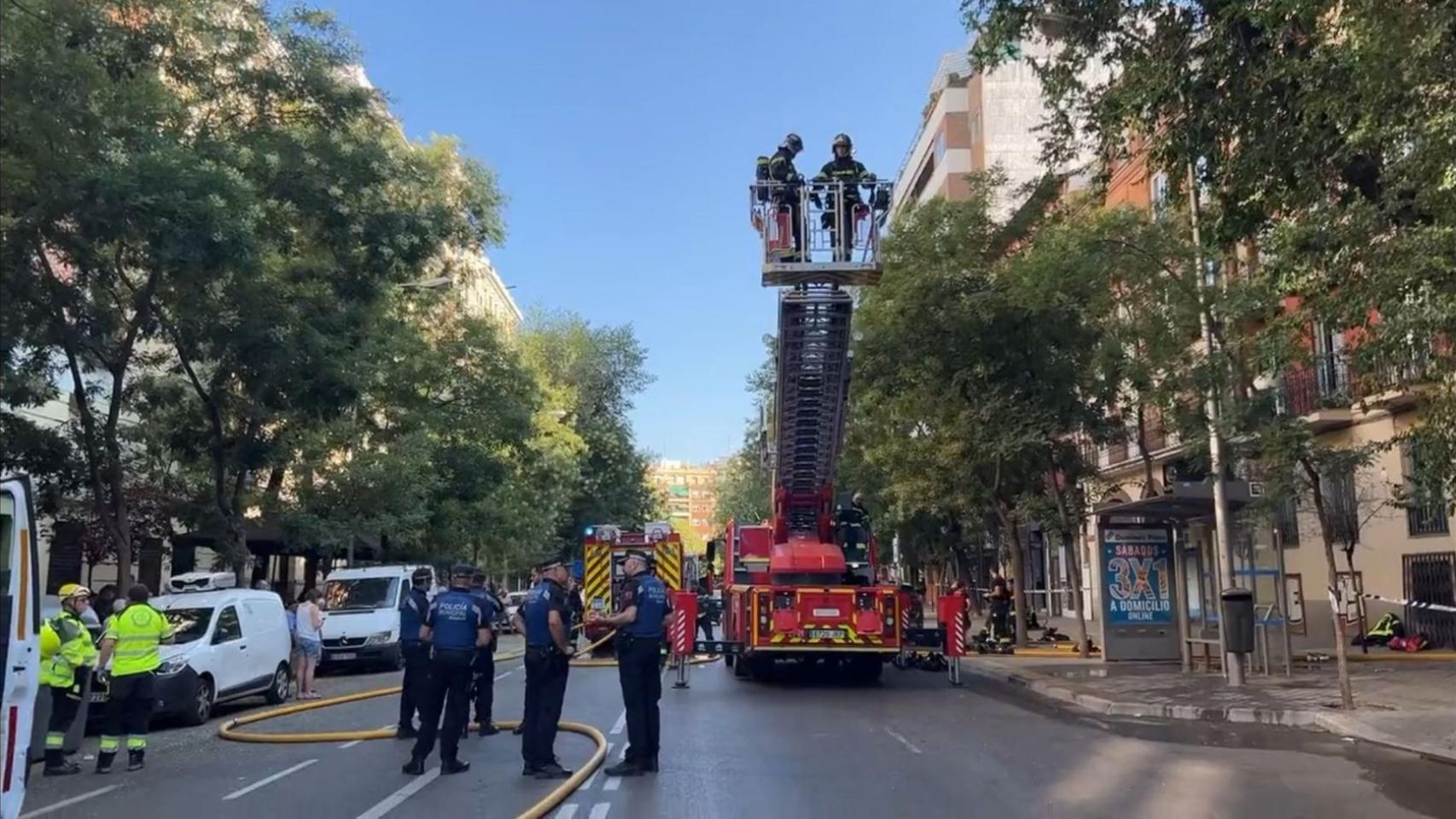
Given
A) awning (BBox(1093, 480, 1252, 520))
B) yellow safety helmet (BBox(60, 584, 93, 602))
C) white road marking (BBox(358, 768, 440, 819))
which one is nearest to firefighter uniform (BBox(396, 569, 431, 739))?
white road marking (BBox(358, 768, 440, 819))

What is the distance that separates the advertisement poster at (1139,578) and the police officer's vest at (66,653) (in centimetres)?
1543

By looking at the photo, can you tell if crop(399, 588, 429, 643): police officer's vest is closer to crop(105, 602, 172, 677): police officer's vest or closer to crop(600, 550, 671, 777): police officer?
crop(105, 602, 172, 677): police officer's vest

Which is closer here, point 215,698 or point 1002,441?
point 215,698

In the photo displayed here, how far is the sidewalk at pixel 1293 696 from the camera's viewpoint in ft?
42.4

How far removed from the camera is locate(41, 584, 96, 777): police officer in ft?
37.7

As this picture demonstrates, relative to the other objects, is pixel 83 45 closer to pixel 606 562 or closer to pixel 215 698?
pixel 215 698

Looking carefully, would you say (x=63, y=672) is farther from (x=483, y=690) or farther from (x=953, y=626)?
(x=953, y=626)

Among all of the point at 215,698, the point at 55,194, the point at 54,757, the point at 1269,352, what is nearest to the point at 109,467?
the point at 215,698

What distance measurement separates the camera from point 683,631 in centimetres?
1884

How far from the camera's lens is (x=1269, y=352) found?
12.7m

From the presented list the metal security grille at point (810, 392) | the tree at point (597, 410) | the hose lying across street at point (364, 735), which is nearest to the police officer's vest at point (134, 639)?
the hose lying across street at point (364, 735)

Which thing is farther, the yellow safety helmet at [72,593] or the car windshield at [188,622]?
the car windshield at [188,622]

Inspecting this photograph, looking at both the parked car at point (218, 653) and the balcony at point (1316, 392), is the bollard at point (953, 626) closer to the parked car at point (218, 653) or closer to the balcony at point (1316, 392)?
the balcony at point (1316, 392)

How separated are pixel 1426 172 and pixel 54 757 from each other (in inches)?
489
